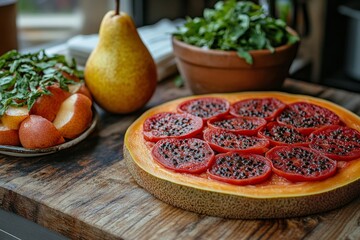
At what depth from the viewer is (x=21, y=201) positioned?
0.97 meters

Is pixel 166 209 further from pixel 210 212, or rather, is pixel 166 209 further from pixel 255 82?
→ pixel 255 82

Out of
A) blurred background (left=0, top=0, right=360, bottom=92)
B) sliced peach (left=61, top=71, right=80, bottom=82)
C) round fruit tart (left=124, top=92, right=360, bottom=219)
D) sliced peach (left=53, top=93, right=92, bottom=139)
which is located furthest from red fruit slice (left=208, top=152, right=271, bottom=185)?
blurred background (left=0, top=0, right=360, bottom=92)

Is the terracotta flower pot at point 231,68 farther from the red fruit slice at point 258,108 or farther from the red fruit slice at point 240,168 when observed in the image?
the red fruit slice at point 240,168

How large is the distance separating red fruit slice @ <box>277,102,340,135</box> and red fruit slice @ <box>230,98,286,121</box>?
2cm

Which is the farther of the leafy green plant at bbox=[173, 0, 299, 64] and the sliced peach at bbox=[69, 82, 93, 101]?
the leafy green plant at bbox=[173, 0, 299, 64]

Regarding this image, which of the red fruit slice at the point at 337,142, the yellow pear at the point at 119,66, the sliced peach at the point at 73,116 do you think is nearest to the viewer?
the red fruit slice at the point at 337,142

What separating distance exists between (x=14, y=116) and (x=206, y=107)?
1.28 feet

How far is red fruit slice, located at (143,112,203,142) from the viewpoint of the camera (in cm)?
105

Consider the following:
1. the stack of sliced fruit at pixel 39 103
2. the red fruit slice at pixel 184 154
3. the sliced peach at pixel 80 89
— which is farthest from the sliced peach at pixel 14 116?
the red fruit slice at pixel 184 154

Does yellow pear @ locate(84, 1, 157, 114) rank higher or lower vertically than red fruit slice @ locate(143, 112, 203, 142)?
higher

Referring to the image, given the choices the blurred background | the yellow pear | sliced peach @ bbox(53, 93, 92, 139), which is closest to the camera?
sliced peach @ bbox(53, 93, 92, 139)

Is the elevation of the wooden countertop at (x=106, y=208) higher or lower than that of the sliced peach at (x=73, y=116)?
lower

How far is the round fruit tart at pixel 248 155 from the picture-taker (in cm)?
88

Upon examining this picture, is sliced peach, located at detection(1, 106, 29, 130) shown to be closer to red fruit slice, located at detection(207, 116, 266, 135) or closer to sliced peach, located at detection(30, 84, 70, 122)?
sliced peach, located at detection(30, 84, 70, 122)
